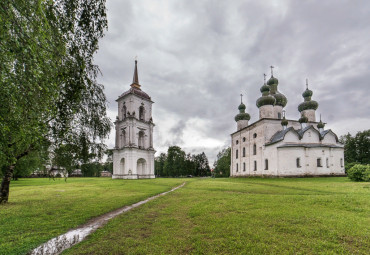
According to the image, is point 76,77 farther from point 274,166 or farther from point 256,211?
point 274,166

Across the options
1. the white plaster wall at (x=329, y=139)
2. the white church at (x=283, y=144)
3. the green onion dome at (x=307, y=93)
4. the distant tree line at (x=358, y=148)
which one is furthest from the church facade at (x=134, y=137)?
the distant tree line at (x=358, y=148)

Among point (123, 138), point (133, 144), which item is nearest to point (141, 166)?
point (133, 144)

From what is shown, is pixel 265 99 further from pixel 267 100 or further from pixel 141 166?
pixel 141 166

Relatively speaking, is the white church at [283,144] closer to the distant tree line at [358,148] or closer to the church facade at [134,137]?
the church facade at [134,137]

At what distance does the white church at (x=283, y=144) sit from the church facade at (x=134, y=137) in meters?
18.7

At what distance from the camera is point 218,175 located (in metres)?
69.6

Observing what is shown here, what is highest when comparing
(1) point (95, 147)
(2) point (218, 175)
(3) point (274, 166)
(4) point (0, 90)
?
(4) point (0, 90)

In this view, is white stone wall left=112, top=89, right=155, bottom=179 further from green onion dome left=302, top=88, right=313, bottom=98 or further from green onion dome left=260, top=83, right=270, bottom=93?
green onion dome left=302, top=88, right=313, bottom=98

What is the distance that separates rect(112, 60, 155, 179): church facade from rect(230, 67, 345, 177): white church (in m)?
18.7

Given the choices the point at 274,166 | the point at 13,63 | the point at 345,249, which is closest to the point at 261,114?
the point at 274,166

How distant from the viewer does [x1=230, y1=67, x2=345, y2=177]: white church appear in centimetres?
2877

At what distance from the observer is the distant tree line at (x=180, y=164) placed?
7425 centimetres

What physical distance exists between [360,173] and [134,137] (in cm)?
3422

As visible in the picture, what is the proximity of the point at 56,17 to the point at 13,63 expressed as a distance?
1955mm
